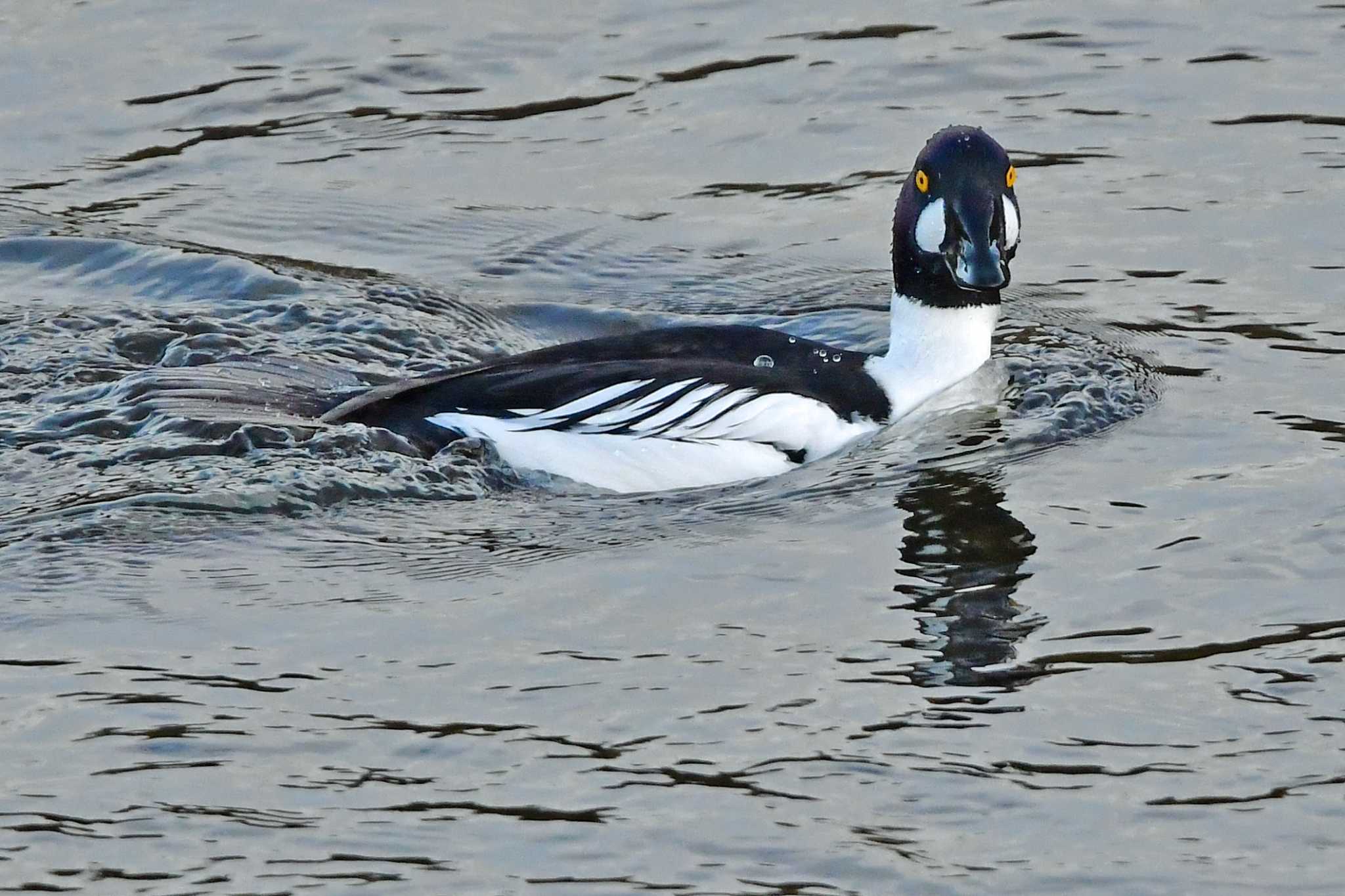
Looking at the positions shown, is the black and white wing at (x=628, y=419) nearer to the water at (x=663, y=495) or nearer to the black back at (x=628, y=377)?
the black back at (x=628, y=377)

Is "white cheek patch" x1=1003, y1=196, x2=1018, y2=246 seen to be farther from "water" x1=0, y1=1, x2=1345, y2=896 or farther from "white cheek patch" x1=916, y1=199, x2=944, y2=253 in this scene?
"water" x1=0, y1=1, x2=1345, y2=896

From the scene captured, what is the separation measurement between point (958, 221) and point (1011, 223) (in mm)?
231

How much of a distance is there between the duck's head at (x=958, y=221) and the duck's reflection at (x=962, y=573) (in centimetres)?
83

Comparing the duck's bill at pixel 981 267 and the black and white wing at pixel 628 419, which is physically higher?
the duck's bill at pixel 981 267

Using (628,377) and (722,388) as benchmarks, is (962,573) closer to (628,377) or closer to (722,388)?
(722,388)

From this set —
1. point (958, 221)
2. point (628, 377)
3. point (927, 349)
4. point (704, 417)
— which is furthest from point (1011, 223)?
point (628, 377)

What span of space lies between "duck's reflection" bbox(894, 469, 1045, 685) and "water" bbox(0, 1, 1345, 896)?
24 mm

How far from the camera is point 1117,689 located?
569 centimetres

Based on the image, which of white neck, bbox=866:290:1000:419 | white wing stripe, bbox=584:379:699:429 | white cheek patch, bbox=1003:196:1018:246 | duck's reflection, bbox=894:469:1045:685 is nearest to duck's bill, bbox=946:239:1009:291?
white cheek patch, bbox=1003:196:1018:246

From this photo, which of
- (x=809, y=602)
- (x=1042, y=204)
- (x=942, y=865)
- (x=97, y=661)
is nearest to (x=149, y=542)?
(x=97, y=661)

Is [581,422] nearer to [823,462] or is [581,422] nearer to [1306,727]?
[823,462]

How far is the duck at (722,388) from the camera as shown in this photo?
7480 mm

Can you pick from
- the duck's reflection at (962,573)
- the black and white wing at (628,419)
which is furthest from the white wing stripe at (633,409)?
the duck's reflection at (962,573)

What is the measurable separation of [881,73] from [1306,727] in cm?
712
